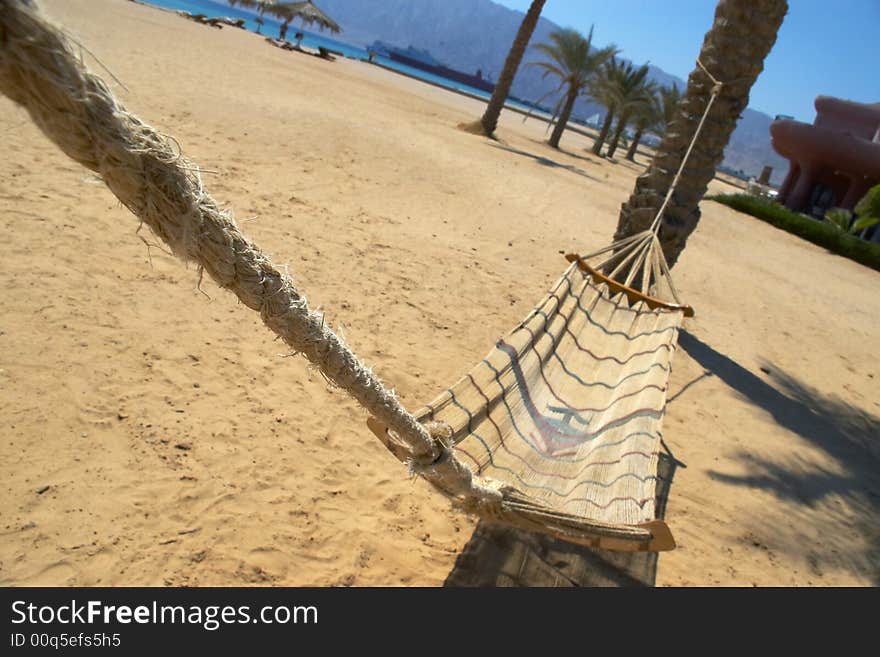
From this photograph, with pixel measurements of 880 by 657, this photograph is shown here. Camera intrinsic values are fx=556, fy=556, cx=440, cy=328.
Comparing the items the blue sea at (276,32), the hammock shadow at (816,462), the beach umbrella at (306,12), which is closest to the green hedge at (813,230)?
the hammock shadow at (816,462)

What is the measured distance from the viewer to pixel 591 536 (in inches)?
66.5

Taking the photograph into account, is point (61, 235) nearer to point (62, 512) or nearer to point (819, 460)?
point (62, 512)

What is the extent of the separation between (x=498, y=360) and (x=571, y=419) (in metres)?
0.49

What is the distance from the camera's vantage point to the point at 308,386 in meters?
2.87

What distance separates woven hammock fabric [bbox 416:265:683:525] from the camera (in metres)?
2.06

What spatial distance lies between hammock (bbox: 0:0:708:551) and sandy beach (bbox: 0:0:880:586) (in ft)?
0.26

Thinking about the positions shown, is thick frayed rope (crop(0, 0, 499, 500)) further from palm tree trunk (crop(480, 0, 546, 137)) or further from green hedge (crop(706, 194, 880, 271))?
green hedge (crop(706, 194, 880, 271))

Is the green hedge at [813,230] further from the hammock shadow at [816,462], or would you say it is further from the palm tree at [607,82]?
the hammock shadow at [816,462]

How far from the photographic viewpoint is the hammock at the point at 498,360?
2.65 ft

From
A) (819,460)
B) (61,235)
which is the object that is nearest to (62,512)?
(61,235)

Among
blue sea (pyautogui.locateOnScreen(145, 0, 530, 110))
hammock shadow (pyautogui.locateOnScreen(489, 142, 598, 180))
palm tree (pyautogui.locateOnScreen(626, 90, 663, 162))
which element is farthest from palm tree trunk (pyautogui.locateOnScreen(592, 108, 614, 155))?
blue sea (pyautogui.locateOnScreen(145, 0, 530, 110))

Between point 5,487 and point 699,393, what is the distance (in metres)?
4.11

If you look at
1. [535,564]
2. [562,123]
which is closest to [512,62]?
[562,123]

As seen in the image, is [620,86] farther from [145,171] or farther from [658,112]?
[145,171]
